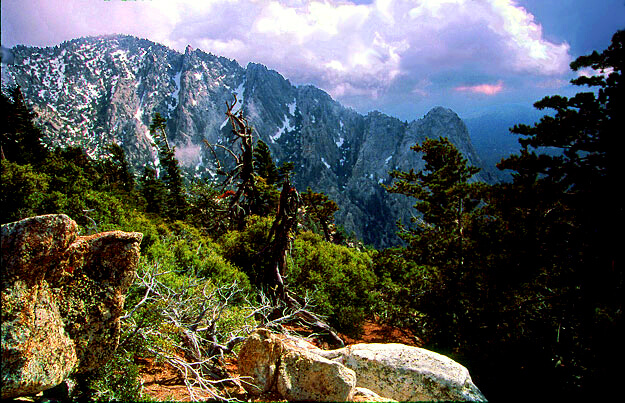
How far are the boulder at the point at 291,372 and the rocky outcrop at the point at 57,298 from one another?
2623 millimetres

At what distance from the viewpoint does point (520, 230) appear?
9.77 meters

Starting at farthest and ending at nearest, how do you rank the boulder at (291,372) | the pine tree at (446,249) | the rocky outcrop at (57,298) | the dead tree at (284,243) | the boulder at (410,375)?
the pine tree at (446,249)
the dead tree at (284,243)
the boulder at (410,375)
the boulder at (291,372)
the rocky outcrop at (57,298)

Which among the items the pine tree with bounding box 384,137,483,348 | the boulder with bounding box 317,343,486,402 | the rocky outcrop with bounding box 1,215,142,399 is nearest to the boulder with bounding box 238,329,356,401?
the boulder with bounding box 317,343,486,402

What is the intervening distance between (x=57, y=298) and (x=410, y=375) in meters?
6.66

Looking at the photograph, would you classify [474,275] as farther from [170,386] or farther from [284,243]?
[170,386]

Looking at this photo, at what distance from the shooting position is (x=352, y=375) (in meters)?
6.32

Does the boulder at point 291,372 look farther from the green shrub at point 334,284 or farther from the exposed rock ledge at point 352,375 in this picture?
the green shrub at point 334,284

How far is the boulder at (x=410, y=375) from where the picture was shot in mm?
6586

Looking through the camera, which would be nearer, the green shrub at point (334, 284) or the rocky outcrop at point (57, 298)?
the rocky outcrop at point (57, 298)

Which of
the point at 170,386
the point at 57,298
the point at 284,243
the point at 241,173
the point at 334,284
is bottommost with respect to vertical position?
the point at 170,386

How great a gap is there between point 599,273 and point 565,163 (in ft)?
9.26

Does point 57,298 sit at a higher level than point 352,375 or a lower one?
higher

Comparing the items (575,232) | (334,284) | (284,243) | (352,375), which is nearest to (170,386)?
(352,375)

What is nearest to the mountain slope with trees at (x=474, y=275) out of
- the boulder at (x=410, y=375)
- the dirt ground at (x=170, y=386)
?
the dirt ground at (x=170, y=386)
